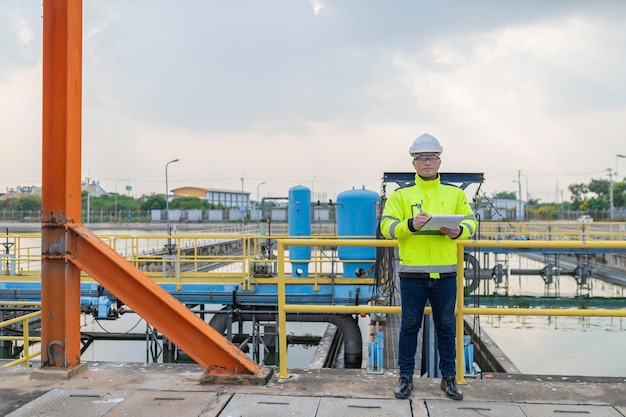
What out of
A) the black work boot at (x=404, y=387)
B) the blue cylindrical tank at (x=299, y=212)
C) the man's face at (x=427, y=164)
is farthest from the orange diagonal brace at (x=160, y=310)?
the blue cylindrical tank at (x=299, y=212)

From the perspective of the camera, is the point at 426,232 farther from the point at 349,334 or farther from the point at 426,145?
the point at 349,334

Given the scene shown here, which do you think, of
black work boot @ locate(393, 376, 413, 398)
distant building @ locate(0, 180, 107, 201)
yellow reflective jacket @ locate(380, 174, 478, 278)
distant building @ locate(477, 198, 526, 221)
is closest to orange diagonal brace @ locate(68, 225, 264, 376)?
black work boot @ locate(393, 376, 413, 398)

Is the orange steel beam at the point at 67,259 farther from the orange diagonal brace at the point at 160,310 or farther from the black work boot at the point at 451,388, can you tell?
the black work boot at the point at 451,388

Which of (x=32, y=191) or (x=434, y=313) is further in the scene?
(x=32, y=191)

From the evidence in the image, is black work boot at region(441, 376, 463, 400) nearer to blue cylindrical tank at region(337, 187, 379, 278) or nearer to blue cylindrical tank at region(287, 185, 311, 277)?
blue cylindrical tank at region(337, 187, 379, 278)

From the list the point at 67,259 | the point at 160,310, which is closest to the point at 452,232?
the point at 160,310

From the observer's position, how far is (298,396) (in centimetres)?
358

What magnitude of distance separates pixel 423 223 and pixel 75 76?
121 inches

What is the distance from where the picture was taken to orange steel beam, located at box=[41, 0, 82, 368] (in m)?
3.95

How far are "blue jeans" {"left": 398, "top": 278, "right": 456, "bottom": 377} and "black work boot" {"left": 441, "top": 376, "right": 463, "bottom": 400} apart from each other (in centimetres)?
4

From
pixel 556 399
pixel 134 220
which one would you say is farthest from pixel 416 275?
pixel 134 220

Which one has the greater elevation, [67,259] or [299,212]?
[299,212]

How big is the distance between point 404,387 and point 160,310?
2020mm

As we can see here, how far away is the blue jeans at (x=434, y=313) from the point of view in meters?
3.56
